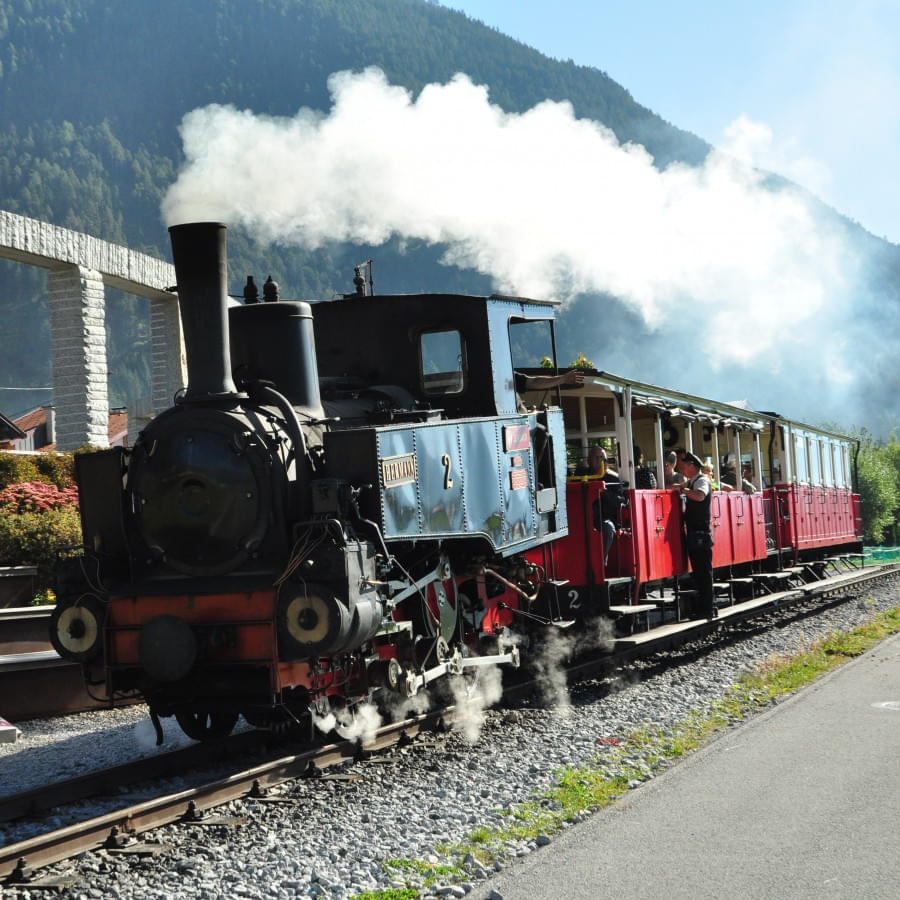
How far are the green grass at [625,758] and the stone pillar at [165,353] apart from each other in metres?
10.7

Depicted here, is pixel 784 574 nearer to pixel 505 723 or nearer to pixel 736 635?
pixel 736 635

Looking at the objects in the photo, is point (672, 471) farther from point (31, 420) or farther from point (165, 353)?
point (31, 420)

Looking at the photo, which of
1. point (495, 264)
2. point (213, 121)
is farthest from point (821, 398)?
point (213, 121)

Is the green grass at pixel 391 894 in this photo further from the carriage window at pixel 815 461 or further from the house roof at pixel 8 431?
the house roof at pixel 8 431

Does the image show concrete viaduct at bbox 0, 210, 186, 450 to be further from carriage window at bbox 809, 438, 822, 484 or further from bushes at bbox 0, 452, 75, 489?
carriage window at bbox 809, 438, 822, 484

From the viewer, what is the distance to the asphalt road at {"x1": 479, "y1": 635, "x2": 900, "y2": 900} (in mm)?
4566

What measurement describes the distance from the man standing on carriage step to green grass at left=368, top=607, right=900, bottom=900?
4.07 feet

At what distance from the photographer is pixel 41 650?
1026 cm

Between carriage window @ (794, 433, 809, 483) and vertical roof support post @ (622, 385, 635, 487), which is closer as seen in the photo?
vertical roof support post @ (622, 385, 635, 487)

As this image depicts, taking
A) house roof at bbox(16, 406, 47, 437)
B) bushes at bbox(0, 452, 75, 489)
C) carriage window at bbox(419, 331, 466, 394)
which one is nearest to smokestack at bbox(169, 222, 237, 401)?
carriage window at bbox(419, 331, 466, 394)

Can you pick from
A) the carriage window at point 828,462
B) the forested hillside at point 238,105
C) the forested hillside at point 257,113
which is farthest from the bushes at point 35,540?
the forested hillside at point 257,113

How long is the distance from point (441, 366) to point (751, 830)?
169 inches

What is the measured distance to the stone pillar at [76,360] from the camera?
16.6 metres

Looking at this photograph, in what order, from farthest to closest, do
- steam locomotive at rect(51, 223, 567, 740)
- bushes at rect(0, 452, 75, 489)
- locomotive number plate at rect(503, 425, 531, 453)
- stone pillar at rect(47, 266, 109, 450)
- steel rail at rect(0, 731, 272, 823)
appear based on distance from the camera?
stone pillar at rect(47, 266, 109, 450) → bushes at rect(0, 452, 75, 489) → locomotive number plate at rect(503, 425, 531, 453) → steam locomotive at rect(51, 223, 567, 740) → steel rail at rect(0, 731, 272, 823)
